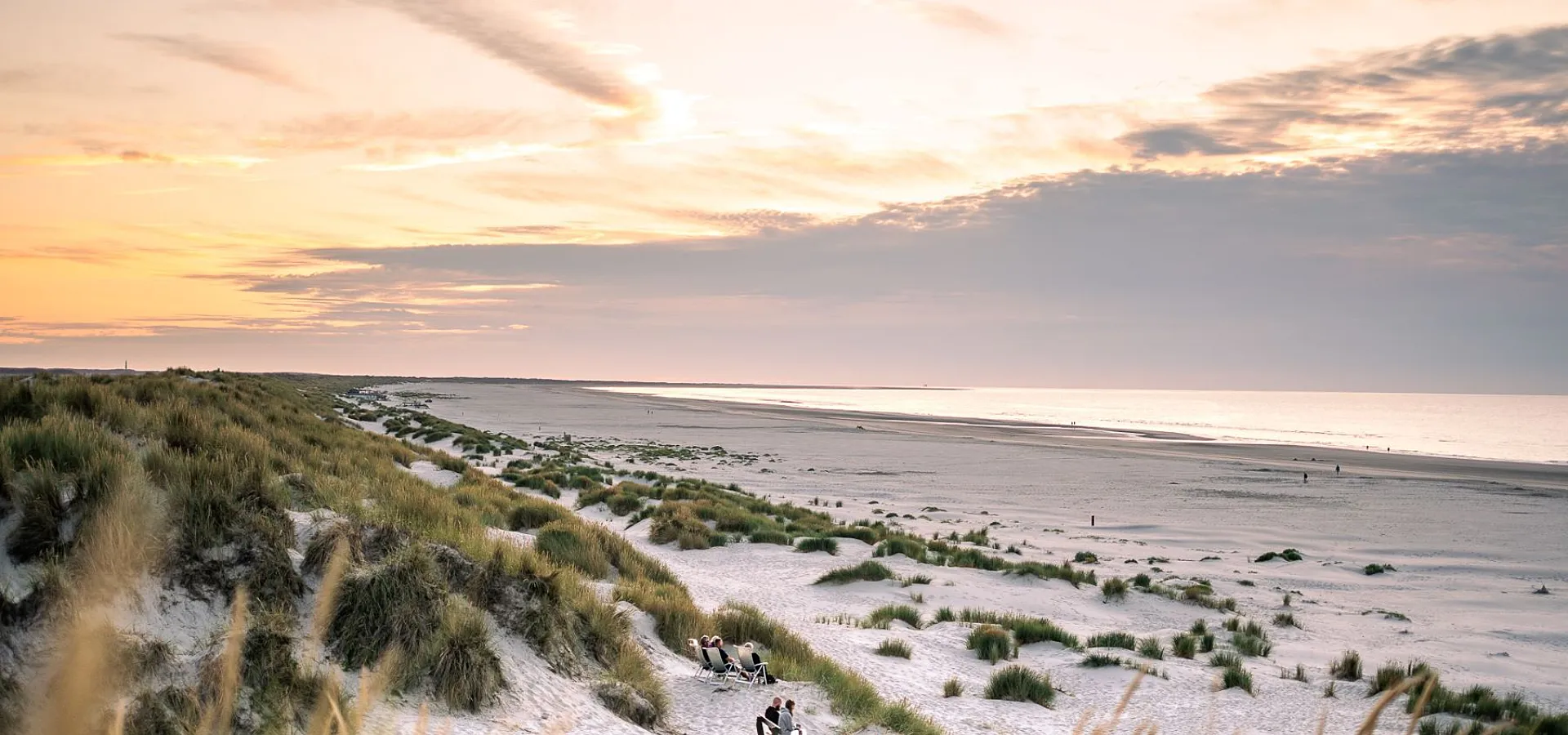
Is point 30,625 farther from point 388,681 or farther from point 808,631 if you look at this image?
point 808,631

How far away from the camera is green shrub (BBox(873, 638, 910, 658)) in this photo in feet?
43.2

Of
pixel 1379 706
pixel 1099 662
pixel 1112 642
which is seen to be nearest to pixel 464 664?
pixel 1379 706

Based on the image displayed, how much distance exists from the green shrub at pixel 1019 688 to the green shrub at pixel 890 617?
3.55 metres

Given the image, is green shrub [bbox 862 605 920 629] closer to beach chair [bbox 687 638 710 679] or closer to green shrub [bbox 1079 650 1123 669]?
green shrub [bbox 1079 650 1123 669]

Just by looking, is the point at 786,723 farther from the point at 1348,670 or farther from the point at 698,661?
the point at 1348,670

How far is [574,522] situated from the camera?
56.3 ft

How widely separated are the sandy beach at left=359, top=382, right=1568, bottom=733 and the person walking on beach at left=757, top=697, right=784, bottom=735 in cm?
109

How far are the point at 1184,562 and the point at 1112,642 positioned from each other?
449 inches

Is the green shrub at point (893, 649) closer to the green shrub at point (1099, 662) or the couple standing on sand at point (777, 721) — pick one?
the green shrub at point (1099, 662)

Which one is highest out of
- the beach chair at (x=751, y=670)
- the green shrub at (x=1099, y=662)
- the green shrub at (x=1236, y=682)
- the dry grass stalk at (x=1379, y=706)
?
the dry grass stalk at (x=1379, y=706)

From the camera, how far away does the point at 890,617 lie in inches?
629

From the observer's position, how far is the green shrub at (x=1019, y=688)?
11.7m

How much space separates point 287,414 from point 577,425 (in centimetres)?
5921

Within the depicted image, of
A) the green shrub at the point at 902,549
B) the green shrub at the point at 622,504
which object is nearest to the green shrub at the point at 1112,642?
the green shrub at the point at 902,549
